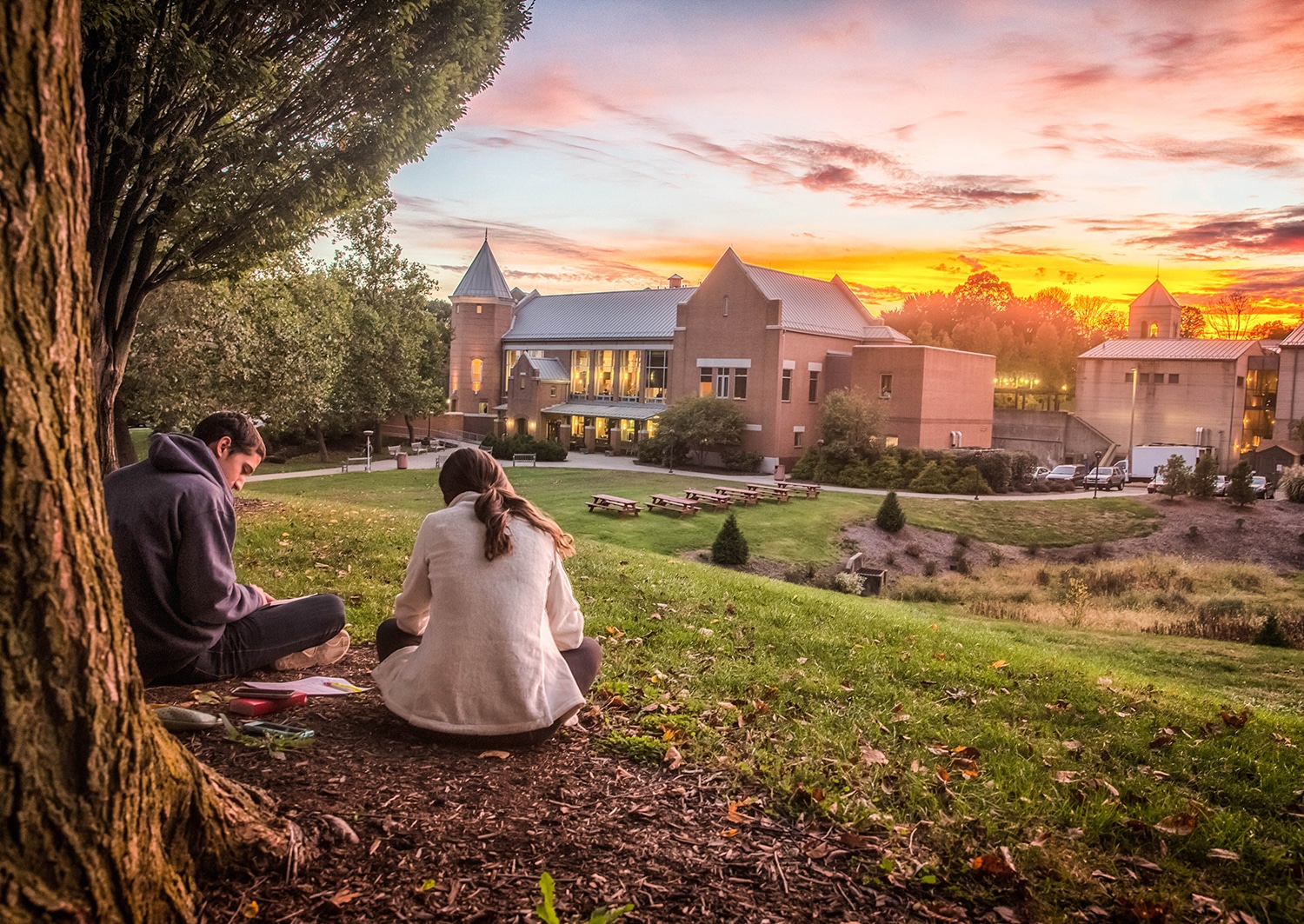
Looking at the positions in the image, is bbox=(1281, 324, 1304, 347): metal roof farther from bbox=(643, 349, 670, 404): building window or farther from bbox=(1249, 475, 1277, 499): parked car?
bbox=(643, 349, 670, 404): building window

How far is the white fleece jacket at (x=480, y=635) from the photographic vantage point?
4.29m

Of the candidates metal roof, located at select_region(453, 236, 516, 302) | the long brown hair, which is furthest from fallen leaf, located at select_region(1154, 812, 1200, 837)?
metal roof, located at select_region(453, 236, 516, 302)

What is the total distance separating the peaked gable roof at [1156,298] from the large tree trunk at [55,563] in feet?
283

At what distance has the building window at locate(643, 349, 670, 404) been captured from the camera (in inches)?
2269

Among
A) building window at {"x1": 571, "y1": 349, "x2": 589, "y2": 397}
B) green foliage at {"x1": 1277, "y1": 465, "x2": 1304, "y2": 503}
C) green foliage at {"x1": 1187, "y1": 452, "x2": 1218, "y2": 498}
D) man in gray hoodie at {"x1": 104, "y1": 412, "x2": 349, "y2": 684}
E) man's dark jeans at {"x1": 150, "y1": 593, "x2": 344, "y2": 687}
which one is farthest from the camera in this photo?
building window at {"x1": 571, "y1": 349, "x2": 589, "y2": 397}

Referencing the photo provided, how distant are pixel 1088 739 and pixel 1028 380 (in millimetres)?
89733

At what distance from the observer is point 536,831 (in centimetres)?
378

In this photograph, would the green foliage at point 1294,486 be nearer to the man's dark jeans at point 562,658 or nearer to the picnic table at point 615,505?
the picnic table at point 615,505

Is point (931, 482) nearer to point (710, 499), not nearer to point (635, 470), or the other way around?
point (635, 470)

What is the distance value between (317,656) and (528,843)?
9.52 ft

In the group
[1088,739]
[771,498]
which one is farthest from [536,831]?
[771,498]

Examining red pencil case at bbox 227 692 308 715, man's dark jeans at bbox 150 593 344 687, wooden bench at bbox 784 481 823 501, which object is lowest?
wooden bench at bbox 784 481 823 501

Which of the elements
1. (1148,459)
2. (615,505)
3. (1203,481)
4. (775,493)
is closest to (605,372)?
(775,493)

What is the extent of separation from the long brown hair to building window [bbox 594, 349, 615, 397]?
5607cm
